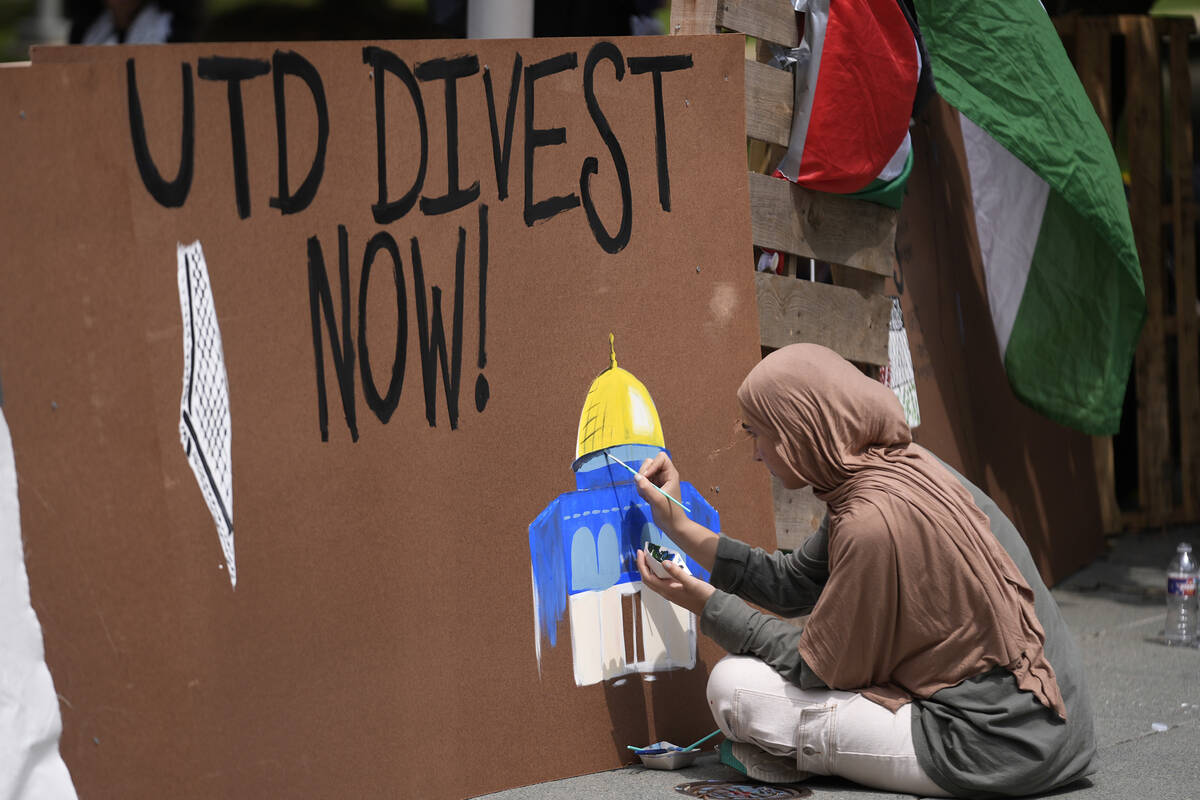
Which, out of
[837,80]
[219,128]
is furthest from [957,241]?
[219,128]

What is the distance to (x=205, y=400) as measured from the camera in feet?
8.29

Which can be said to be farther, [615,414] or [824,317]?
[824,317]

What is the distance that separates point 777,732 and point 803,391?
2.36 ft

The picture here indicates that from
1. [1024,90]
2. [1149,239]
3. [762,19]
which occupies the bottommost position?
[1149,239]

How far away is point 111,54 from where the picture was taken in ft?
8.02

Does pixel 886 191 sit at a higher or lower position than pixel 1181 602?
higher

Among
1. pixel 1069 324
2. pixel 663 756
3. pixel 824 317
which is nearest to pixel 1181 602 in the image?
pixel 1069 324

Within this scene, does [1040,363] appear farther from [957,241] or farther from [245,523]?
[245,523]

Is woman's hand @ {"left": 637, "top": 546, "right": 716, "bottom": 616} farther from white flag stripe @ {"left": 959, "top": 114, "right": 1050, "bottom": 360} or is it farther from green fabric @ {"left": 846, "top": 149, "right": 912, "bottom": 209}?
white flag stripe @ {"left": 959, "top": 114, "right": 1050, "bottom": 360}

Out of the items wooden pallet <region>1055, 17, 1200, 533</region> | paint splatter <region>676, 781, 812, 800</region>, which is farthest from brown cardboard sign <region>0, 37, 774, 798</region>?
wooden pallet <region>1055, 17, 1200, 533</region>

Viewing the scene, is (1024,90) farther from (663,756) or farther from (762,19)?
(663,756)

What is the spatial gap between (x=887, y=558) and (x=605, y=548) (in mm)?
676

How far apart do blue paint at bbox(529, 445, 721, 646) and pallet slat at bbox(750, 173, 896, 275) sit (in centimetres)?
70

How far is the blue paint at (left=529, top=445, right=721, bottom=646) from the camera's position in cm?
295
